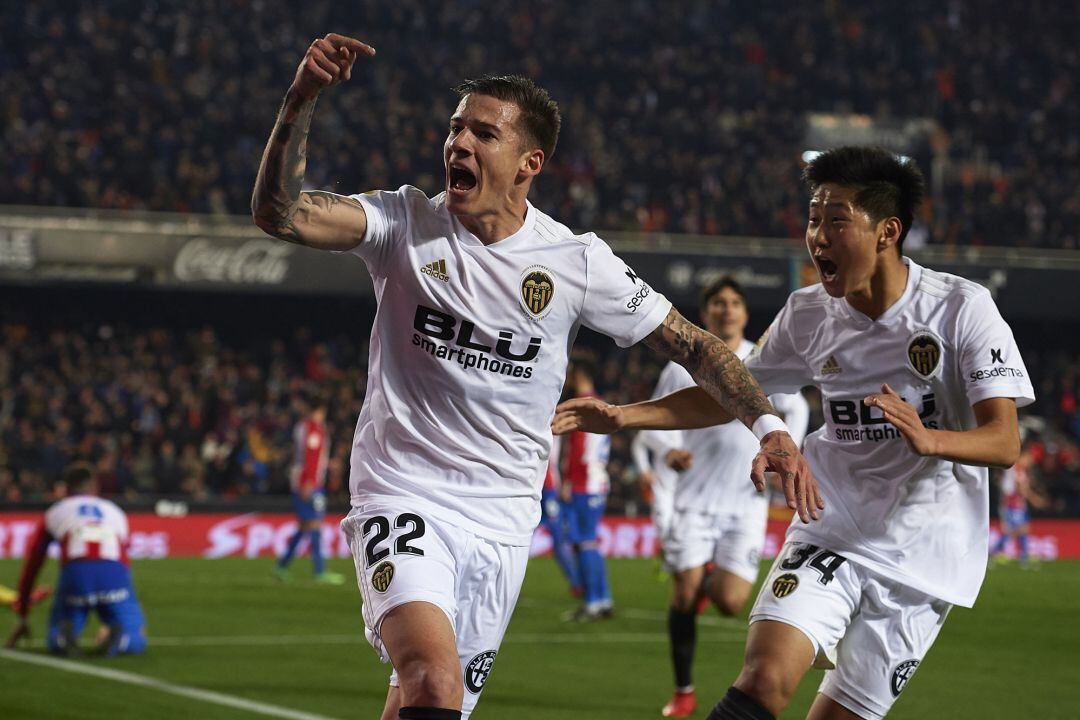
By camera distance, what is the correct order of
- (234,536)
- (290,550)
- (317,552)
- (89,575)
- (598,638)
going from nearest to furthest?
(89,575), (598,638), (290,550), (317,552), (234,536)

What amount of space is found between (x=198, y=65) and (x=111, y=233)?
497 centimetres

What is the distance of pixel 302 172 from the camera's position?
14.8 feet

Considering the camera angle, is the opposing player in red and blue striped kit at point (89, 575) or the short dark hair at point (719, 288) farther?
the opposing player in red and blue striped kit at point (89, 575)

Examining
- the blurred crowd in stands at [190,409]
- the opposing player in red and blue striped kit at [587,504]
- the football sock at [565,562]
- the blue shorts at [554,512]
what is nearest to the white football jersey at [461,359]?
the opposing player in red and blue striped kit at [587,504]

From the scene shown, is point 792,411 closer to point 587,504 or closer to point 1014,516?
point 587,504

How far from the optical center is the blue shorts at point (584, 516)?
14750mm

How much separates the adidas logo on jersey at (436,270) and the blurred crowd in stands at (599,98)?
21848 mm

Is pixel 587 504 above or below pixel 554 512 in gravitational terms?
above

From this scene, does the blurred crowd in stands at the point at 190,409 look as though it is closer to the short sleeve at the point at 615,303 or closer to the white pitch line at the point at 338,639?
the white pitch line at the point at 338,639

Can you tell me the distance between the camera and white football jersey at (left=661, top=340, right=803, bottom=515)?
32.1ft

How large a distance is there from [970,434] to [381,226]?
1.96 meters

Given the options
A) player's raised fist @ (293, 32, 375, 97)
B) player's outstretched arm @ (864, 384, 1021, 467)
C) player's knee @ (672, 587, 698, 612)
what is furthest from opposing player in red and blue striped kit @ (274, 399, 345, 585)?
player's raised fist @ (293, 32, 375, 97)

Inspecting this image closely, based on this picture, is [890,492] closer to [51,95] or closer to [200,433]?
[200,433]

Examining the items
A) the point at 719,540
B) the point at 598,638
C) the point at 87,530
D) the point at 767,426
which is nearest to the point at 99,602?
the point at 87,530
